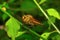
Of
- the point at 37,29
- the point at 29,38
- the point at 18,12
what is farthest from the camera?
the point at 18,12

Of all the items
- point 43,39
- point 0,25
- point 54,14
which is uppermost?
point 0,25

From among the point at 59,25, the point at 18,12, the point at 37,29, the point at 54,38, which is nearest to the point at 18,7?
the point at 18,12

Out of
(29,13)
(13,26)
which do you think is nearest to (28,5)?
(29,13)

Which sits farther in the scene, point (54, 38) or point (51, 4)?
point (51, 4)

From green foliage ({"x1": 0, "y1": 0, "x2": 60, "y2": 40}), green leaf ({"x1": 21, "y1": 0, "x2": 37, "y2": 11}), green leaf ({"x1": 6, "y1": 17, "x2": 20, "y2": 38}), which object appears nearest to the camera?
green leaf ({"x1": 6, "y1": 17, "x2": 20, "y2": 38})

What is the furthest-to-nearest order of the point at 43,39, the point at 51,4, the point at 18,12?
1. the point at 18,12
2. the point at 51,4
3. the point at 43,39

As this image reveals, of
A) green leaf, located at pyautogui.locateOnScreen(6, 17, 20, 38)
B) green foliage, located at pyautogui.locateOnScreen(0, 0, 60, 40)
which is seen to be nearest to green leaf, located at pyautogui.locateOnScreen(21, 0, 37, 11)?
green foliage, located at pyautogui.locateOnScreen(0, 0, 60, 40)

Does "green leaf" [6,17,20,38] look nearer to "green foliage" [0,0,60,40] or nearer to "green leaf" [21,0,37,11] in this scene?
"green foliage" [0,0,60,40]

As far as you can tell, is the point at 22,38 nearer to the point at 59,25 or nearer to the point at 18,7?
the point at 59,25

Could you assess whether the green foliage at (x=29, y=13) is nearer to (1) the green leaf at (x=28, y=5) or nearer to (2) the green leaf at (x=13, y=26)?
(1) the green leaf at (x=28, y=5)
